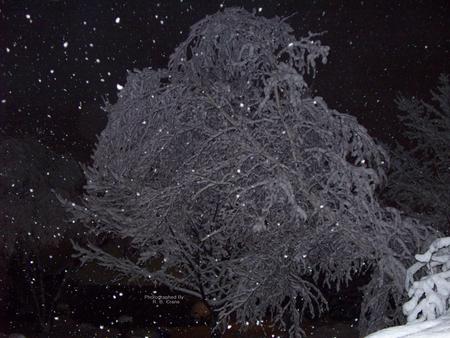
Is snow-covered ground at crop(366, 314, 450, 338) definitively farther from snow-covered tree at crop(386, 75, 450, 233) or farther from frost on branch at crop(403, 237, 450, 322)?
snow-covered tree at crop(386, 75, 450, 233)

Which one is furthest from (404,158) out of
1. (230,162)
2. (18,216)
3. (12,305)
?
(12,305)

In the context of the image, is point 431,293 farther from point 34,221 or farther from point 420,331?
point 34,221

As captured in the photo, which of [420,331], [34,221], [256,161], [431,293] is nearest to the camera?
[420,331]

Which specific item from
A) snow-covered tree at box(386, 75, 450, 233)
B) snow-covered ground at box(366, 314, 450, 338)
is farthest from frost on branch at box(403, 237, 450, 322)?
snow-covered tree at box(386, 75, 450, 233)

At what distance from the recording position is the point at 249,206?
19.4 feet

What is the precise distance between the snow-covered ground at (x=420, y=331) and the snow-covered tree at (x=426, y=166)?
426 inches

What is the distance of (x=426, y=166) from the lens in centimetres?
1505

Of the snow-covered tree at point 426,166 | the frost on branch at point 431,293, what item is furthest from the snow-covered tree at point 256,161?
the snow-covered tree at point 426,166

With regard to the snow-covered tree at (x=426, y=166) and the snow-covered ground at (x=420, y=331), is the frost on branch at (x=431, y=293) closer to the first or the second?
the snow-covered ground at (x=420, y=331)

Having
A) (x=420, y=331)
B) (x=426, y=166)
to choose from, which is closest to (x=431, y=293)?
(x=420, y=331)

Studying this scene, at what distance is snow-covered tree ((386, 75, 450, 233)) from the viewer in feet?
44.9

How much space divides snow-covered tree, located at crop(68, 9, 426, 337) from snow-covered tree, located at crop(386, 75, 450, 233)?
831 cm

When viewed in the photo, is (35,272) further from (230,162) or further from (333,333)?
(230,162)

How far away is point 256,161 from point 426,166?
451 inches
